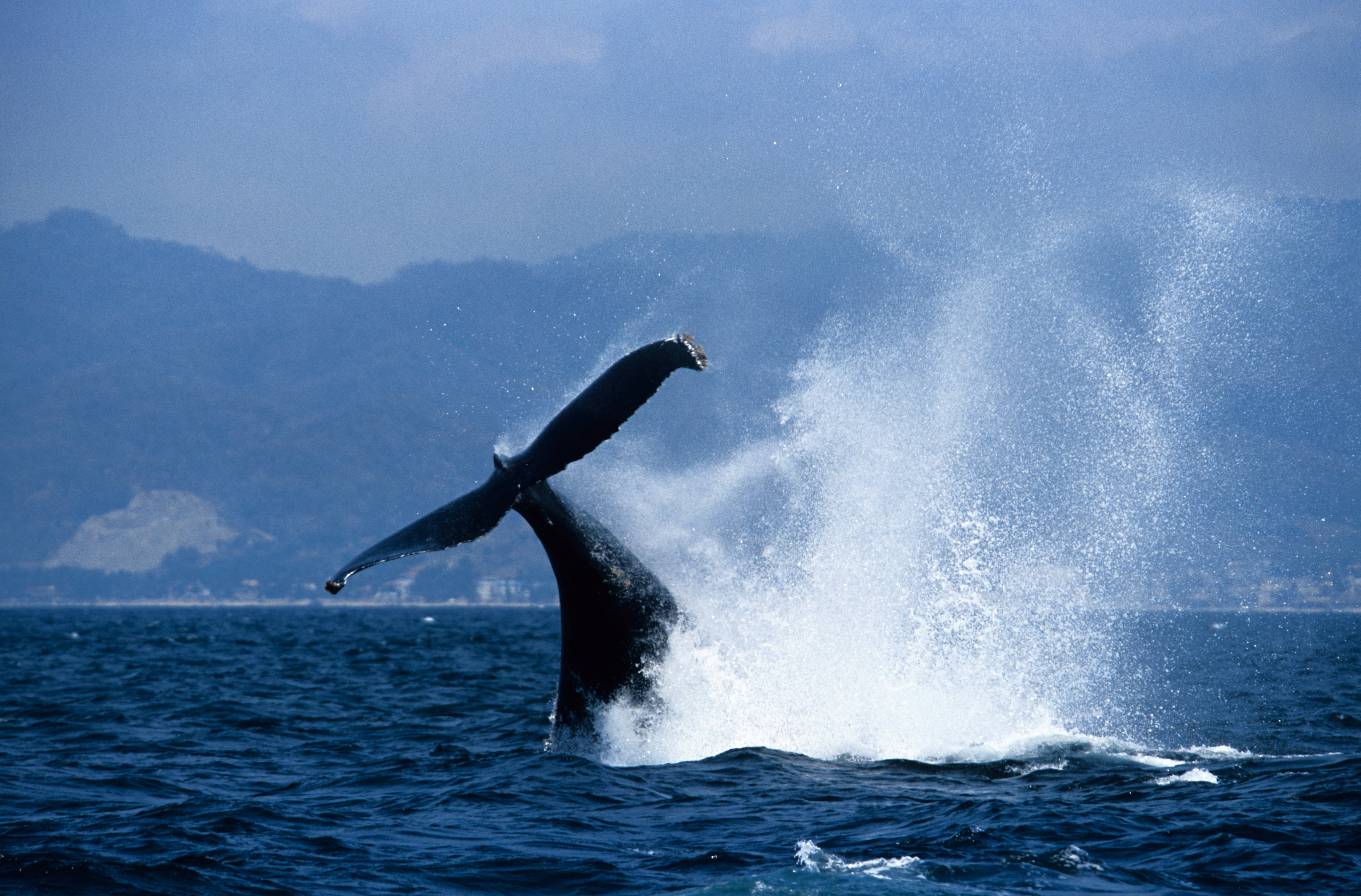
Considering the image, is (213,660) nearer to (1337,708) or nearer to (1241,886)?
(1337,708)

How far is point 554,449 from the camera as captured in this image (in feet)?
36.3

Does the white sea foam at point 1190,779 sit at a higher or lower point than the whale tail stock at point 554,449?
lower

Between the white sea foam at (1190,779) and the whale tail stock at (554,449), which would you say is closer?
the whale tail stock at (554,449)

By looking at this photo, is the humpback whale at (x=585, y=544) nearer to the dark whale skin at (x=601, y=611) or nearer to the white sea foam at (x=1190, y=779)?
the dark whale skin at (x=601, y=611)

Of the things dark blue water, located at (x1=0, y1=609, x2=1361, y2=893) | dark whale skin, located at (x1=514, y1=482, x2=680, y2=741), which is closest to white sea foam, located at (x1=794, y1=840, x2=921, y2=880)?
dark blue water, located at (x1=0, y1=609, x2=1361, y2=893)

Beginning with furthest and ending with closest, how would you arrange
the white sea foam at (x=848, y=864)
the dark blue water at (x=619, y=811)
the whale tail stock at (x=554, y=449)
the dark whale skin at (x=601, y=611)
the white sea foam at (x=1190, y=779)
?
1. the dark whale skin at (x=601, y=611)
2. the white sea foam at (x=1190, y=779)
3. the whale tail stock at (x=554, y=449)
4. the dark blue water at (x=619, y=811)
5. the white sea foam at (x=848, y=864)

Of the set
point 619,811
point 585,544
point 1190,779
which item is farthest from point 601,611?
point 1190,779

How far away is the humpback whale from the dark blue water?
Answer: 2.77 feet

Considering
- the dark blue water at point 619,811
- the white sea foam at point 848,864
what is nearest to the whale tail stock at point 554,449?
the dark blue water at point 619,811

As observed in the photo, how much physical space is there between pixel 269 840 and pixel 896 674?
27.1ft

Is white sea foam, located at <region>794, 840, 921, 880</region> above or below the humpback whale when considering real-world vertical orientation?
below

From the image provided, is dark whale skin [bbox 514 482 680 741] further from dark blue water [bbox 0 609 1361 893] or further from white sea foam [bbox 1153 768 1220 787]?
white sea foam [bbox 1153 768 1220 787]

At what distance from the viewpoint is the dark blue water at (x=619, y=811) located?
8734 mm

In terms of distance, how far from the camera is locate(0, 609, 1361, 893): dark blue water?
8734mm
